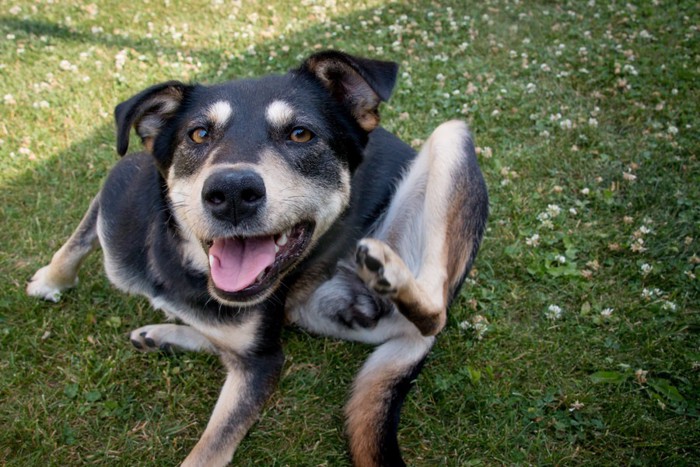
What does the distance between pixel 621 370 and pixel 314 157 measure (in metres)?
2.42

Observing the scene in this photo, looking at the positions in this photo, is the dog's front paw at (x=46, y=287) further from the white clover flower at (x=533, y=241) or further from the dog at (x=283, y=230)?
the white clover flower at (x=533, y=241)

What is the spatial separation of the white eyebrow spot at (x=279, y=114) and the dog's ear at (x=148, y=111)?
55 centimetres

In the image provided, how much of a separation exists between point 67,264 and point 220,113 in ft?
5.20

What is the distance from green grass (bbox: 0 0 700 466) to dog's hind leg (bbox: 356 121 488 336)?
59 centimetres

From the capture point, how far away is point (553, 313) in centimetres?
390

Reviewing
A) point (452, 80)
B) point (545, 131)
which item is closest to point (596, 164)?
point (545, 131)

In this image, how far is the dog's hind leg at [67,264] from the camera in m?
3.60

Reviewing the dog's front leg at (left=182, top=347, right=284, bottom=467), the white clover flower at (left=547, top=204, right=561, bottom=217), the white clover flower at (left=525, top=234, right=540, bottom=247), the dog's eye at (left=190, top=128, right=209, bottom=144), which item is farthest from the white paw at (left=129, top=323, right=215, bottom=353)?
the white clover flower at (left=547, top=204, right=561, bottom=217)

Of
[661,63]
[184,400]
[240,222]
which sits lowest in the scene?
[184,400]

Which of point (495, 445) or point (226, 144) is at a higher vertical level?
point (226, 144)

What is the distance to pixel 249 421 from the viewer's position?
307 centimetres

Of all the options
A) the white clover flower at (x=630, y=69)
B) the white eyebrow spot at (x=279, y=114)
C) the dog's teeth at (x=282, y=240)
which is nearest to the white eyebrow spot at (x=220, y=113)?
the white eyebrow spot at (x=279, y=114)

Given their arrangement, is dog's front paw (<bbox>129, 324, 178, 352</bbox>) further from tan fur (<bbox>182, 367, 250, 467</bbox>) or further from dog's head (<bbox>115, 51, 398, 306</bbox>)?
dog's head (<bbox>115, 51, 398, 306</bbox>)

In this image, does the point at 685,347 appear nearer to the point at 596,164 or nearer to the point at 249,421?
the point at 596,164
